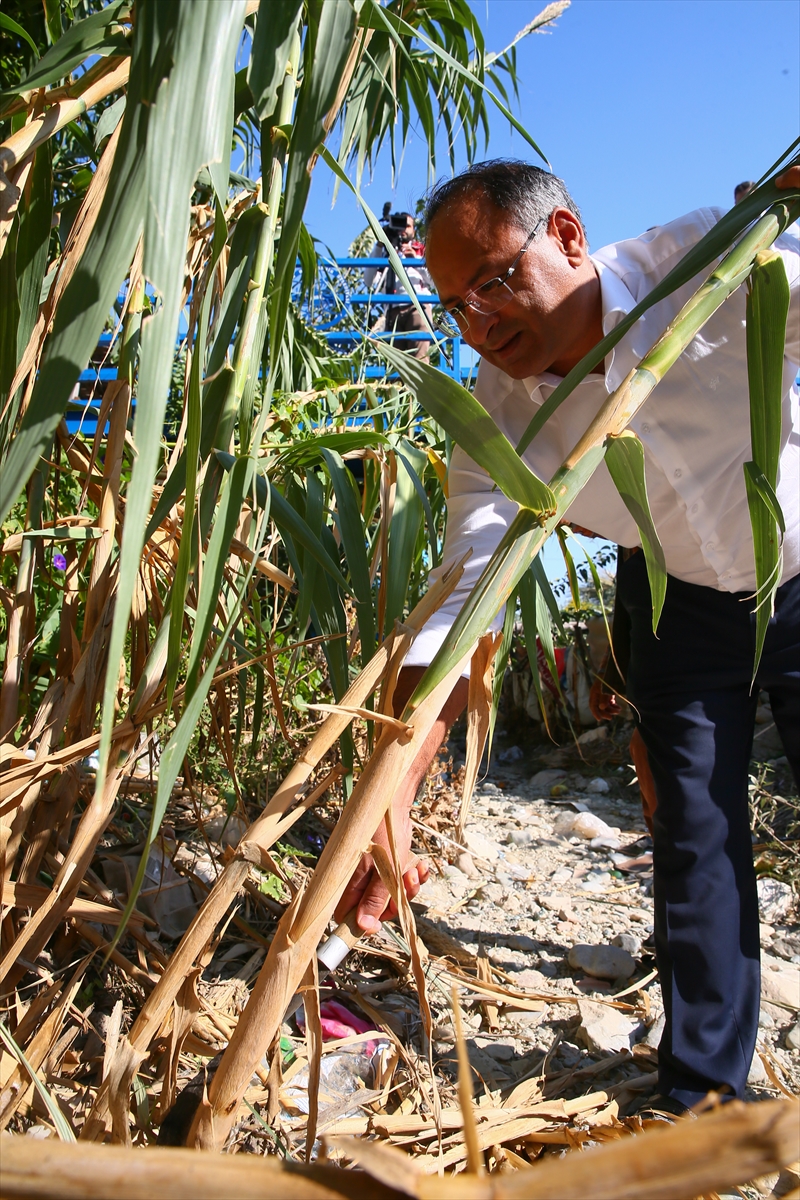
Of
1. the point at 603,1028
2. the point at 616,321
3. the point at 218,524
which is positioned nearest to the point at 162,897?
the point at 603,1028

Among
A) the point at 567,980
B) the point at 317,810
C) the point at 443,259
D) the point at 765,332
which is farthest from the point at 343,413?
the point at 765,332

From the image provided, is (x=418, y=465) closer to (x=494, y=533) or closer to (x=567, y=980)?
(x=494, y=533)

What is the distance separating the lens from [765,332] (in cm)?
58

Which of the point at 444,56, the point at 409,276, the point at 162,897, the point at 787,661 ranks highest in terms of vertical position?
the point at 409,276

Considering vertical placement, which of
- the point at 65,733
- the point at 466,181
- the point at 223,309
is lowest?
the point at 65,733

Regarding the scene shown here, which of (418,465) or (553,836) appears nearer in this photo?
(418,465)

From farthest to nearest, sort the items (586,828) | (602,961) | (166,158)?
(586,828), (602,961), (166,158)

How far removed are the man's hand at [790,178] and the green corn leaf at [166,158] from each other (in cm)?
42

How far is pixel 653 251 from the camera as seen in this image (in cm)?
146

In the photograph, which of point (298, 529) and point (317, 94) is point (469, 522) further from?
point (317, 94)

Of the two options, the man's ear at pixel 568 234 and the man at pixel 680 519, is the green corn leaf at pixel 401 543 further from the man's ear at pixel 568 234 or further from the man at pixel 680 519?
the man's ear at pixel 568 234

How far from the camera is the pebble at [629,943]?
1829 mm

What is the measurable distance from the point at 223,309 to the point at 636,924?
1798 mm

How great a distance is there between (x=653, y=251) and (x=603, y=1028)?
132 centimetres
